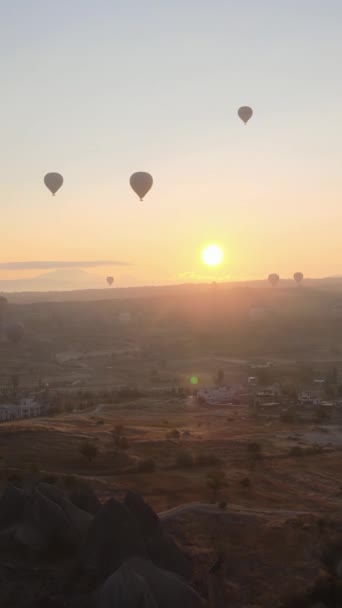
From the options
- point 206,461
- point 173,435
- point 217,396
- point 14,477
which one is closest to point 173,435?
point 173,435

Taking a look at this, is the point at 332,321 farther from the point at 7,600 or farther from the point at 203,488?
the point at 7,600

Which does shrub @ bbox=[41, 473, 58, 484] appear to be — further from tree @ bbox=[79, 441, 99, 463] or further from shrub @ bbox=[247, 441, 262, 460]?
shrub @ bbox=[247, 441, 262, 460]

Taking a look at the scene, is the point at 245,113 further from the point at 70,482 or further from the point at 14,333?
the point at 14,333

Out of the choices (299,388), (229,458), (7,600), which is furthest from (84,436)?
(299,388)

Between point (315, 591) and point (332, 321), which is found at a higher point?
point (332, 321)

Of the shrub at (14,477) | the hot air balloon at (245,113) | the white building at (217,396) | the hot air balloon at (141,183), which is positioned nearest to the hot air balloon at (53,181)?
the hot air balloon at (141,183)

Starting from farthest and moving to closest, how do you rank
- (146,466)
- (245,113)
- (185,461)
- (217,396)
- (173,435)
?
1. (245,113)
2. (217,396)
3. (173,435)
4. (185,461)
5. (146,466)
